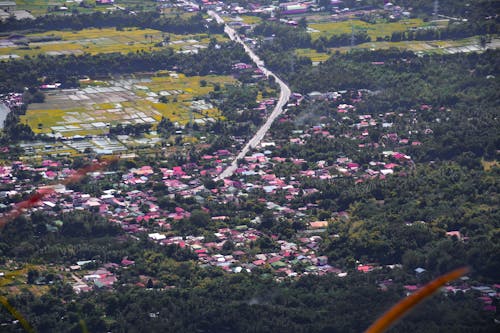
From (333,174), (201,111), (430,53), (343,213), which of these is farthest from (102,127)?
(430,53)

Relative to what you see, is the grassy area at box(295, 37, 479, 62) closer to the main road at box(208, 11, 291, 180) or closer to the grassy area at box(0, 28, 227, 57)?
the main road at box(208, 11, 291, 180)

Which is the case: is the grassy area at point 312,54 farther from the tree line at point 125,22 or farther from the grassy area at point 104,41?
the tree line at point 125,22

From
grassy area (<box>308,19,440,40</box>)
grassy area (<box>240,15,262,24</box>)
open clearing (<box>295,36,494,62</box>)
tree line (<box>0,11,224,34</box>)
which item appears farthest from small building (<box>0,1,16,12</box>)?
open clearing (<box>295,36,494,62</box>)

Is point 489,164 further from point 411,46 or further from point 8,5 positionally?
point 8,5

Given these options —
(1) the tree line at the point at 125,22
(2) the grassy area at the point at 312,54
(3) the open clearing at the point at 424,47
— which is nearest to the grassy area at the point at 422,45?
(3) the open clearing at the point at 424,47

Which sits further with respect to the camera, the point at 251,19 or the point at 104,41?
the point at 251,19

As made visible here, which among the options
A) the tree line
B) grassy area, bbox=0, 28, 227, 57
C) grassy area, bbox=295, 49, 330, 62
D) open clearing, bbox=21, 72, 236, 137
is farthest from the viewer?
the tree line

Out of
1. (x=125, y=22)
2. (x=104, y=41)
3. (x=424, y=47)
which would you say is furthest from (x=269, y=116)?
(x=125, y=22)
